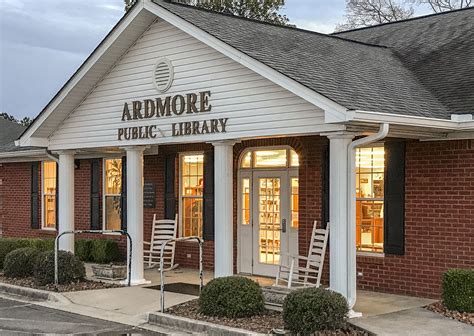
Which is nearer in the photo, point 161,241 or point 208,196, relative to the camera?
point 208,196

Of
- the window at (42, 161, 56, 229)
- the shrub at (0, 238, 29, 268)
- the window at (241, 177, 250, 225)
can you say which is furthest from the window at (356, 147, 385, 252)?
the window at (42, 161, 56, 229)

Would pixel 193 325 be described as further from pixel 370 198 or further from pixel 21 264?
pixel 21 264

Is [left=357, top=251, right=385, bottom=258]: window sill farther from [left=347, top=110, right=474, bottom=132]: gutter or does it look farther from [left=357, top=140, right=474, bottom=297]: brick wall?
[left=347, top=110, right=474, bottom=132]: gutter

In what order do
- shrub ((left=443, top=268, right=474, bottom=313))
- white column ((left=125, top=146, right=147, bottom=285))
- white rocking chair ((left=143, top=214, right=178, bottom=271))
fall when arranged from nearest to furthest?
shrub ((left=443, top=268, right=474, bottom=313)), white column ((left=125, top=146, right=147, bottom=285)), white rocking chair ((left=143, top=214, right=178, bottom=271))

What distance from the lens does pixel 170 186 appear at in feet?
53.7

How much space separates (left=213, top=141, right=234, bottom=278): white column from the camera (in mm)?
11805

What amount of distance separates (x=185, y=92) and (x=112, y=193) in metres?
6.46

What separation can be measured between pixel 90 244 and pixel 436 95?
30.1 feet

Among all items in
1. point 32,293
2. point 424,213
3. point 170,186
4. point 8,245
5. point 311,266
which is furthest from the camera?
point 170,186

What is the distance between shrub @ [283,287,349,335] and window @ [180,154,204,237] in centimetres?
703


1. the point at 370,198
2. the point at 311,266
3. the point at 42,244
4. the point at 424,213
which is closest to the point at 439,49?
the point at 370,198

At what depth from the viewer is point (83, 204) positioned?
18797 millimetres

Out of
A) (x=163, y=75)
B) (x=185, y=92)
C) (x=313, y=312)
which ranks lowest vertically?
(x=313, y=312)

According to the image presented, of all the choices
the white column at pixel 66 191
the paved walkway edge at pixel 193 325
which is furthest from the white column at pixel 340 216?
the white column at pixel 66 191
